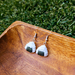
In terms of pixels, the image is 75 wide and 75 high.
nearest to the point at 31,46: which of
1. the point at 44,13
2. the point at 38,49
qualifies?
the point at 38,49

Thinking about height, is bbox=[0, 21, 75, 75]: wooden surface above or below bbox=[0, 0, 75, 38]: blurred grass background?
below

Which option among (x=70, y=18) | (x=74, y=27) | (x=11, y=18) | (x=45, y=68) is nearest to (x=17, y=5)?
(x=11, y=18)

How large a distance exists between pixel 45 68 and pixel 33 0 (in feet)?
3.59

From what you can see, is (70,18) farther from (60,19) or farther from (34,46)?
(34,46)

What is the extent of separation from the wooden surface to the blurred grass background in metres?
0.34

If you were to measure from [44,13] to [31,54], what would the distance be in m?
0.66

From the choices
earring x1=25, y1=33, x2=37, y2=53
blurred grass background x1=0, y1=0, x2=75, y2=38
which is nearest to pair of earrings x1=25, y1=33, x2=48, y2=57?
earring x1=25, y1=33, x2=37, y2=53

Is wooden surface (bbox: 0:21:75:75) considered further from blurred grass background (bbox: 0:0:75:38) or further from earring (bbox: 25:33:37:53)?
blurred grass background (bbox: 0:0:75:38)

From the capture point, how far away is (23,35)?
1.11 meters

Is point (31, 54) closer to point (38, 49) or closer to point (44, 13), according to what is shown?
point (38, 49)

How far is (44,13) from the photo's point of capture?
1.45 m

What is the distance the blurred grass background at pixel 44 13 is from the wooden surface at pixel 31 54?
1.10 feet

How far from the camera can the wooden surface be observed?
939mm

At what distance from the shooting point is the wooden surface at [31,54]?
3.08 feet
